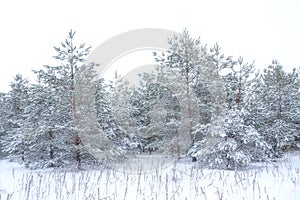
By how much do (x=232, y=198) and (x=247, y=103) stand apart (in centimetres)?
836

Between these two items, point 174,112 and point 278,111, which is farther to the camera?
point 278,111

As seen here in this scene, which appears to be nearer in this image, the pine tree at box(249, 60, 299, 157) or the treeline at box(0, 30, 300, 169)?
the treeline at box(0, 30, 300, 169)

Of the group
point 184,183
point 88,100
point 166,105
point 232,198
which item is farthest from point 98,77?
point 232,198

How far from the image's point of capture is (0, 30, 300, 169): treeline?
1301 centimetres

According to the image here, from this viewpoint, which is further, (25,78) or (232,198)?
(25,78)

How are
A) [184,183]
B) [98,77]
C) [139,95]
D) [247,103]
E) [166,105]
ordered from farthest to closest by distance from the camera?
[139,95] → [166,105] → [98,77] → [247,103] → [184,183]

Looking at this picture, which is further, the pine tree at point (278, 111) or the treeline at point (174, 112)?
the pine tree at point (278, 111)

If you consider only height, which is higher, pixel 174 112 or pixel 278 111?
pixel 278 111

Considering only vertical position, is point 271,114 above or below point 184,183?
above

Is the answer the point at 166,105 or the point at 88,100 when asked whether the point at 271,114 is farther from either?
the point at 88,100

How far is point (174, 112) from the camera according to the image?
641 inches

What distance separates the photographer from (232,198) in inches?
229

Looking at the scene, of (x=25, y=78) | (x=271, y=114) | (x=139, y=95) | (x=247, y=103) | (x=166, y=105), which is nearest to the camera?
(x=247, y=103)

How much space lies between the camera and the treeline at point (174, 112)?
13.0 metres
